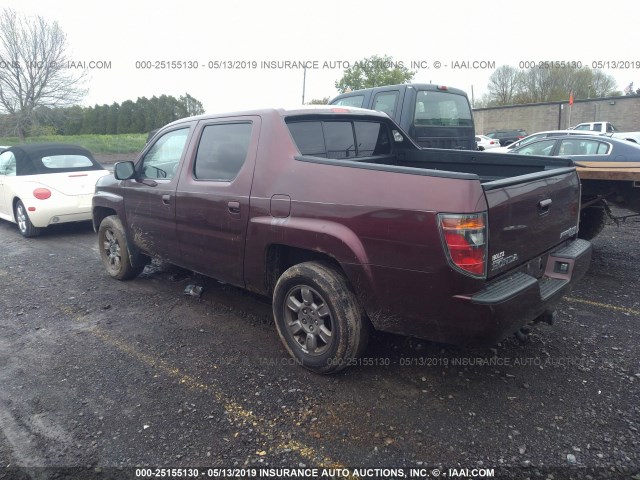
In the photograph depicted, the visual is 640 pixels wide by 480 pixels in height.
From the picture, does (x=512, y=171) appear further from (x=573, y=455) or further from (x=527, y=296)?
(x=573, y=455)

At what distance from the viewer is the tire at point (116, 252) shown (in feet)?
17.5

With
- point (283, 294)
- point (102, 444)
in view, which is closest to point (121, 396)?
point (102, 444)

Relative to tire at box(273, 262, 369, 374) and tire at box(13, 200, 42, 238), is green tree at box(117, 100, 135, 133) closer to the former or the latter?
tire at box(13, 200, 42, 238)

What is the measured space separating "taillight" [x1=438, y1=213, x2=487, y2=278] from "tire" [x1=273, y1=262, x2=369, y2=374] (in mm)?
801

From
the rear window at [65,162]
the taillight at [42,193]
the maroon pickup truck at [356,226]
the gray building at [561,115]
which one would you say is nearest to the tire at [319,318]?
the maroon pickup truck at [356,226]

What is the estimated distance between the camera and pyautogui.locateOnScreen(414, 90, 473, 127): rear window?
7.21 meters

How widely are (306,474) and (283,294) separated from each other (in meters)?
1.33

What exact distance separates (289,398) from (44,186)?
6.63m

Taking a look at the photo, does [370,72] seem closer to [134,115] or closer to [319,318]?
[134,115]

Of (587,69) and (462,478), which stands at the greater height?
(587,69)

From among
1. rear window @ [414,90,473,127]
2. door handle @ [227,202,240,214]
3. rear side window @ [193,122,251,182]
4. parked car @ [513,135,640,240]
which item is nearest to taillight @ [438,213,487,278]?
door handle @ [227,202,240,214]

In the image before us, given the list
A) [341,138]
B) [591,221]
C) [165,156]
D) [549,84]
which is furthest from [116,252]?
[549,84]

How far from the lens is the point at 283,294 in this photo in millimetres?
3514

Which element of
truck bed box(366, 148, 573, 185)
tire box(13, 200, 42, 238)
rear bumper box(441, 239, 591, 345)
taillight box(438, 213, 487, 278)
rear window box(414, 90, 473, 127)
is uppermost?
rear window box(414, 90, 473, 127)
